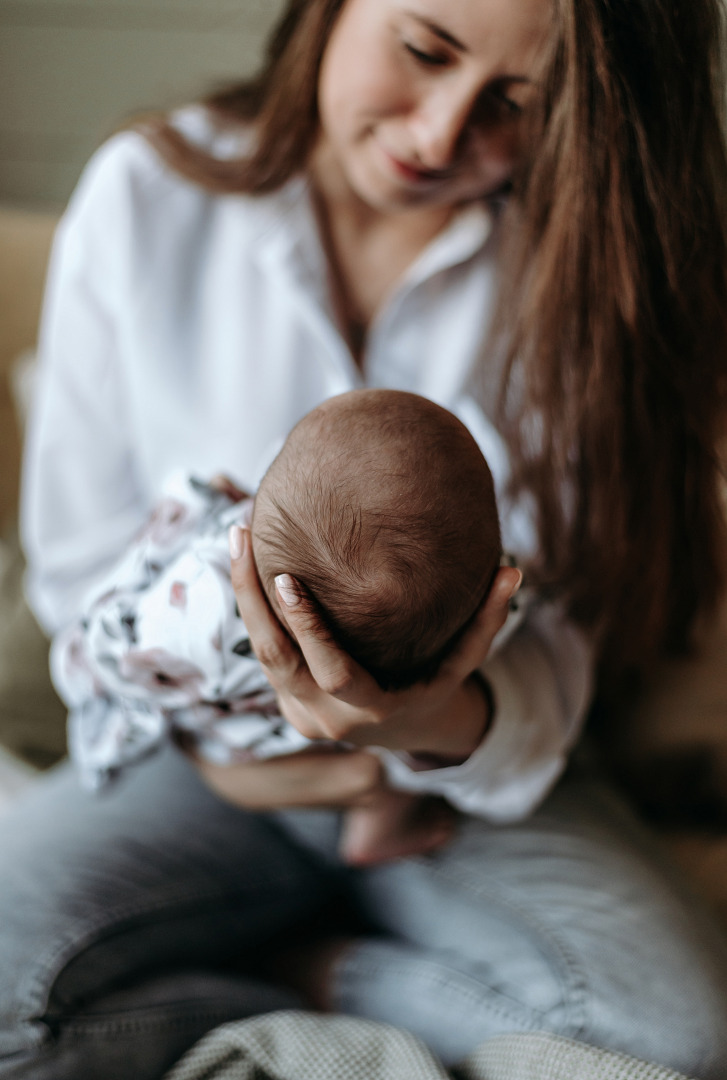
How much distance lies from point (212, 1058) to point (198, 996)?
3.5 inches

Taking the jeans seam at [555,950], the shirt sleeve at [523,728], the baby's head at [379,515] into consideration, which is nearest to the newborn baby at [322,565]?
the baby's head at [379,515]

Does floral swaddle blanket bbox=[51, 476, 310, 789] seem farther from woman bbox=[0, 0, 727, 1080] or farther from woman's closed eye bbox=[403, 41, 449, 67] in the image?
woman's closed eye bbox=[403, 41, 449, 67]

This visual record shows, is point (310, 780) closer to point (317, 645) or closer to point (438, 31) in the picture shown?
point (317, 645)

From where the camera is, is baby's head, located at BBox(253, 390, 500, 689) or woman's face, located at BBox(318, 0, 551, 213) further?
woman's face, located at BBox(318, 0, 551, 213)

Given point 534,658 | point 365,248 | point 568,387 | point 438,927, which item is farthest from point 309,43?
point 438,927

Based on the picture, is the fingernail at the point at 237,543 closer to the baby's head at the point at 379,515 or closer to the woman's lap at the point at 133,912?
the baby's head at the point at 379,515

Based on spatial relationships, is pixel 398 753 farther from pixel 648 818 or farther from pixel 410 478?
pixel 648 818

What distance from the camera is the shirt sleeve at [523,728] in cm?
82

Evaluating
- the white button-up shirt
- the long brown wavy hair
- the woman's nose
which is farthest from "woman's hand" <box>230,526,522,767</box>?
the woman's nose

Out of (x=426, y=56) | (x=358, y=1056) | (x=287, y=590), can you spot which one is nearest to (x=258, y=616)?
(x=287, y=590)

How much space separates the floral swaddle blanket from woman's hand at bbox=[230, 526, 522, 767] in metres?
0.06

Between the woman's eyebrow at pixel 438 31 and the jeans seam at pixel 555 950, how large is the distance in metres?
0.84

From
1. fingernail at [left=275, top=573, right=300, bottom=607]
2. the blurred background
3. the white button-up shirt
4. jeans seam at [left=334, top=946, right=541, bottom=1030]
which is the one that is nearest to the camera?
fingernail at [left=275, top=573, right=300, bottom=607]

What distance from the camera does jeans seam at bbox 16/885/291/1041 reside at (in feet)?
2.35
